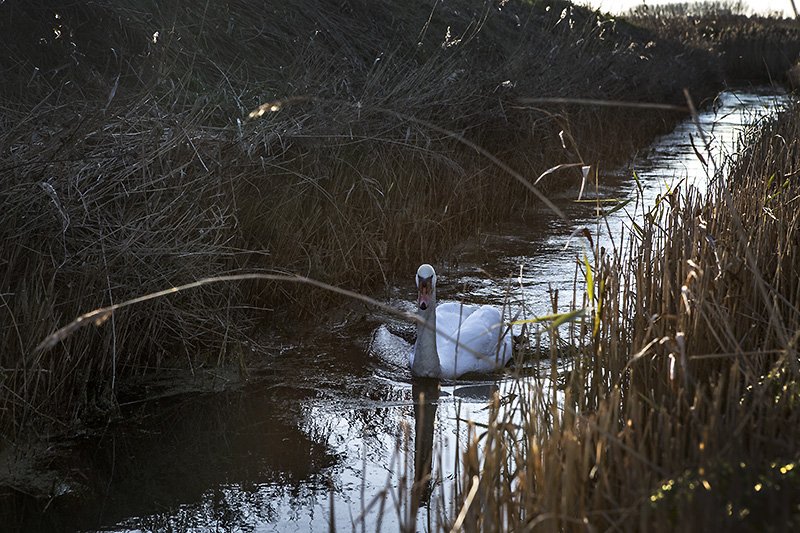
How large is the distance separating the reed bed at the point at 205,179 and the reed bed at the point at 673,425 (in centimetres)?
80

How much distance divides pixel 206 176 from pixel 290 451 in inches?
61.6

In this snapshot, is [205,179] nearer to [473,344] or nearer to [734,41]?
[473,344]

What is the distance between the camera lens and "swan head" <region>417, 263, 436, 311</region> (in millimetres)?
5574

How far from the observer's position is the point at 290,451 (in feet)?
15.0

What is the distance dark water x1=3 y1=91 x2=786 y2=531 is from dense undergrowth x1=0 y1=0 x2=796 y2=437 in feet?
1.05

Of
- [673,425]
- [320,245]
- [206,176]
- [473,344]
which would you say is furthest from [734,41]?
[673,425]

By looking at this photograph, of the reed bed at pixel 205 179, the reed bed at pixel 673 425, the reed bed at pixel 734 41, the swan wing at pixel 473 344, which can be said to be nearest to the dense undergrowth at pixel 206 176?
the reed bed at pixel 205 179

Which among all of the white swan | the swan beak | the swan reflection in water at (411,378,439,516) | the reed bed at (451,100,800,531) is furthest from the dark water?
the swan beak

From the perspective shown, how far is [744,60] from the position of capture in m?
28.1

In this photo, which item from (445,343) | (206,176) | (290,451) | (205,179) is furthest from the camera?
(445,343)

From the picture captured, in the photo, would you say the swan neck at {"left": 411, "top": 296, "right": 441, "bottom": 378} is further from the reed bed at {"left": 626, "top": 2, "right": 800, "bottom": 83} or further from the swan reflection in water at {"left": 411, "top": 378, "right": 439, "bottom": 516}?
the reed bed at {"left": 626, "top": 2, "right": 800, "bottom": 83}

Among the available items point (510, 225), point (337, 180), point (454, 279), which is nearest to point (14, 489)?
point (337, 180)

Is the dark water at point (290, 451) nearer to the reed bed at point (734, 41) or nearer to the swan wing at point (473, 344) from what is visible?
the swan wing at point (473, 344)

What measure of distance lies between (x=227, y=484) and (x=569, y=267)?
14.7 feet
